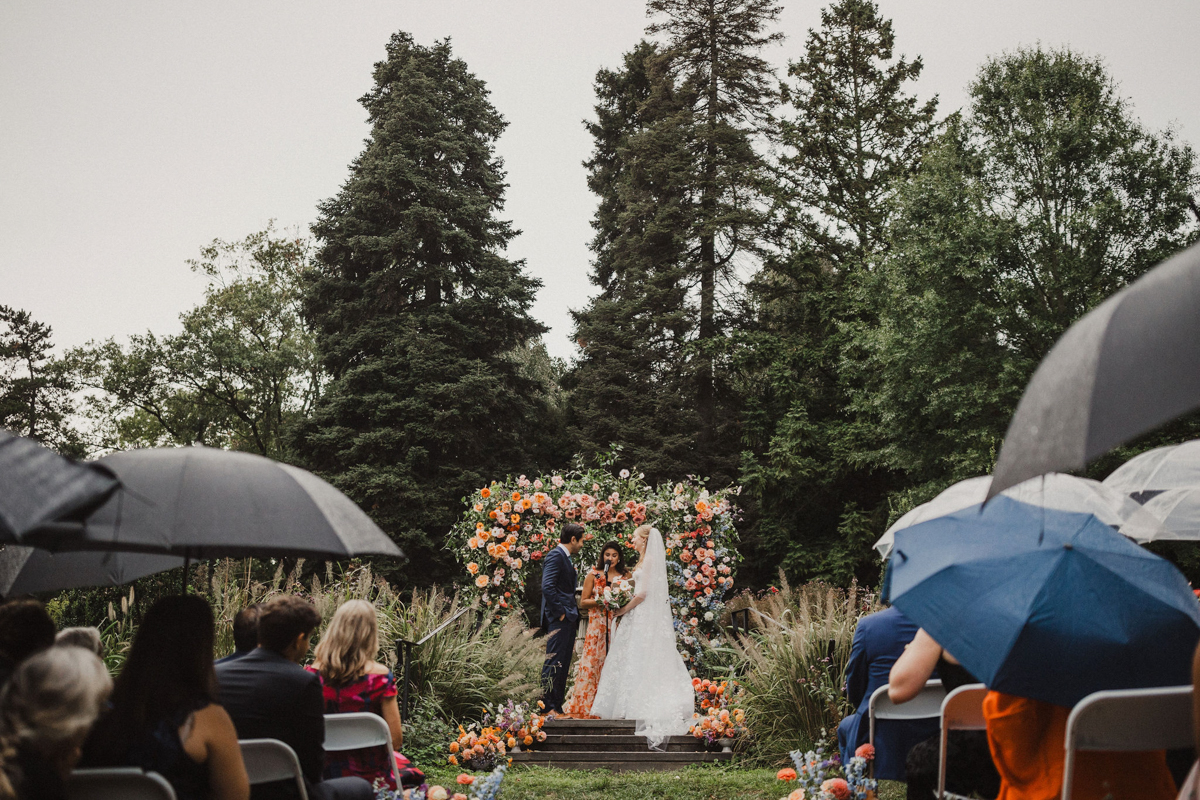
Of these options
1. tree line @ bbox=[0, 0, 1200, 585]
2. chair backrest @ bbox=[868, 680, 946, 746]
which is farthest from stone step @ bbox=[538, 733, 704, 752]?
tree line @ bbox=[0, 0, 1200, 585]

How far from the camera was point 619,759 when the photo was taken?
7.76 meters

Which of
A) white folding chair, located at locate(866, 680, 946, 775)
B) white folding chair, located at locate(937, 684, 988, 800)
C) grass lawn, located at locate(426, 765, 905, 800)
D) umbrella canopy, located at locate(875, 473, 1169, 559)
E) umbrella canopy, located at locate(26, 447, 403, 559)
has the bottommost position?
grass lawn, located at locate(426, 765, 905, 800)

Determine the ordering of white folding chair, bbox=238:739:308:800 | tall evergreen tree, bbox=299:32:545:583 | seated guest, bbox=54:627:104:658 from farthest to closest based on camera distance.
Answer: tall evergreen tree, bbox=299:32:545:583
seated guest, bbox=54:627:104:658
white folding chair, bbox=238:739:308:800

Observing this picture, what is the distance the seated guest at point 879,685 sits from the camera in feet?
13.4

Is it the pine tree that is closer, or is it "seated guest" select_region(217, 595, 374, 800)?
"seated guest" select_region(217, 595, 374, 800)

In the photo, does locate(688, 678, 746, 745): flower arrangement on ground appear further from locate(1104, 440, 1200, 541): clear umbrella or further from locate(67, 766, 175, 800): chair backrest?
locate(67, 766, 175, 800): chair backrest

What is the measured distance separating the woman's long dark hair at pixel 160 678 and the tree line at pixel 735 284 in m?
16.9

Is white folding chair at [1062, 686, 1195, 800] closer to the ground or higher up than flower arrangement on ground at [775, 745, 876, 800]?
higher up

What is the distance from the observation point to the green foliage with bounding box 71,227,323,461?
1048 inches

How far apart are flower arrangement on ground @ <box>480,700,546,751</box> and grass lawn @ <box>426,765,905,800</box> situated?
53 cm

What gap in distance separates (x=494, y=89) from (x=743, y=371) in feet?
36.5

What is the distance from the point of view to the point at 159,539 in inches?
97.3

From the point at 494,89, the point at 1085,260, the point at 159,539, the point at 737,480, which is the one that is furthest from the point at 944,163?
the point at 159,539

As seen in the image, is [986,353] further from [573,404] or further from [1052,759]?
[1052,759]
